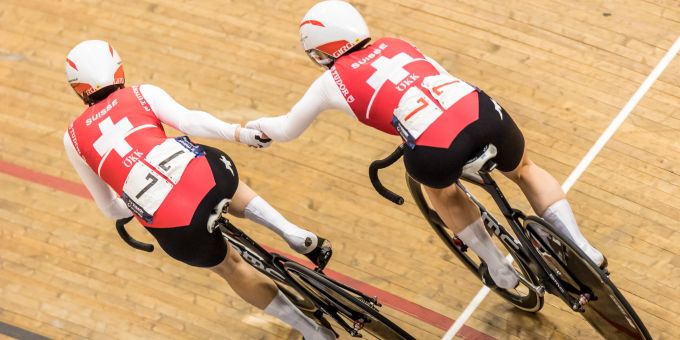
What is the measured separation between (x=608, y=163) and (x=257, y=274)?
242cm

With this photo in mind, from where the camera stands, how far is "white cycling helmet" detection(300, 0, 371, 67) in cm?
457

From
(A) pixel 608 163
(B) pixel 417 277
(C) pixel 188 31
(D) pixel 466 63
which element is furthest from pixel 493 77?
(C) pixel 188 31

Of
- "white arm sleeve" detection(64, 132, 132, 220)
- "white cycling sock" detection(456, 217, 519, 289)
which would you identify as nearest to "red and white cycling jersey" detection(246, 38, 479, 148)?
"white cycling sock" detection(456, 217, 519, 289)

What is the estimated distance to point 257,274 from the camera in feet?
15.9

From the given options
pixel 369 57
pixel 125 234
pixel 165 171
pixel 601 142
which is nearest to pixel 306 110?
pixel 369 57

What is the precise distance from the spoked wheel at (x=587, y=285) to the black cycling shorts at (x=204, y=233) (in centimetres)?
141

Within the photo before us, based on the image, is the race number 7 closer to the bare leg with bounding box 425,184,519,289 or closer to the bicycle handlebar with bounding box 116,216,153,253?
the bicycle handlebar with bounding box 116,216,153,253

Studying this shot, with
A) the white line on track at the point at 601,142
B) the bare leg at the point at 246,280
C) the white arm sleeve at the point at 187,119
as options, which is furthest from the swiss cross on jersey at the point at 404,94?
the white line on track at the point at 601,142

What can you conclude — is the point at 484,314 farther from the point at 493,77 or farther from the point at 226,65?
the point at 226,65

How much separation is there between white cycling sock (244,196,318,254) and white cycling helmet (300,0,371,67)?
0.80m

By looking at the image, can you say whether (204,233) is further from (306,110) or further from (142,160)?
(306,110)

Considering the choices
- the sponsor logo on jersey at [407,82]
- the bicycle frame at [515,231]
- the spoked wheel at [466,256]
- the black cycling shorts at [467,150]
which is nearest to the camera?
the black cycling shorts at [467,150]

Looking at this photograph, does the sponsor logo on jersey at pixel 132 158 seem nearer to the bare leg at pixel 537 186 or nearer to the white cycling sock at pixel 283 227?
the white cycling sock at pixel 283 227

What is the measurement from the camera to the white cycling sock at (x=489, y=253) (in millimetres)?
4855
